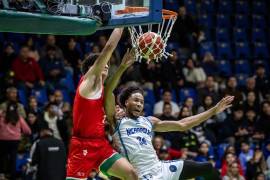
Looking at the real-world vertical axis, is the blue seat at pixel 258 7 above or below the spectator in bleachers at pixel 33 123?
above

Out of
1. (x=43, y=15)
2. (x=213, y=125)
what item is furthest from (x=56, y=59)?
(x=43, y=15)

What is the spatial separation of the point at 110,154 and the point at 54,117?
5.63m

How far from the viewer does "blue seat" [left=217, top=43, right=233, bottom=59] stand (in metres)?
18.6

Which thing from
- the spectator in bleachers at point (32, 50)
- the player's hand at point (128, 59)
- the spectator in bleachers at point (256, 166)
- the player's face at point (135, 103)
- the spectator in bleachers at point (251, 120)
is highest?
the player's hand at point (128, 59)

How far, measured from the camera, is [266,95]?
16609 mm

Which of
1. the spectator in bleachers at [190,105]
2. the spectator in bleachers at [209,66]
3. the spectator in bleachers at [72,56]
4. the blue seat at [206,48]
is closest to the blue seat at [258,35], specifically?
the blue seat at [206,48]

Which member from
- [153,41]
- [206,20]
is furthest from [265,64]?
[153,41]

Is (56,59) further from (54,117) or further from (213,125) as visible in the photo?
(213,125)

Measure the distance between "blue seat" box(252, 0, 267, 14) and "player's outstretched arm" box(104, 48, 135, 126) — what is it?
13.2 m

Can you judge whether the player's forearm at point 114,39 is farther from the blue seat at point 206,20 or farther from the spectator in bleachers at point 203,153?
the blue seat at point 206,20

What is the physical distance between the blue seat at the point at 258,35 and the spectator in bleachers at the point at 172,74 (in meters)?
4.06

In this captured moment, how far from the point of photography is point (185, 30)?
17672mm

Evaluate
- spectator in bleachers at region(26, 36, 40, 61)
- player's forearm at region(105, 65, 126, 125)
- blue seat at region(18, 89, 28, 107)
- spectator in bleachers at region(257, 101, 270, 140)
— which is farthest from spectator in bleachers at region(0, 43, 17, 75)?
player's forearm at region(105, 65, 126, 125)

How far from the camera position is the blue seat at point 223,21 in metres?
19.4
